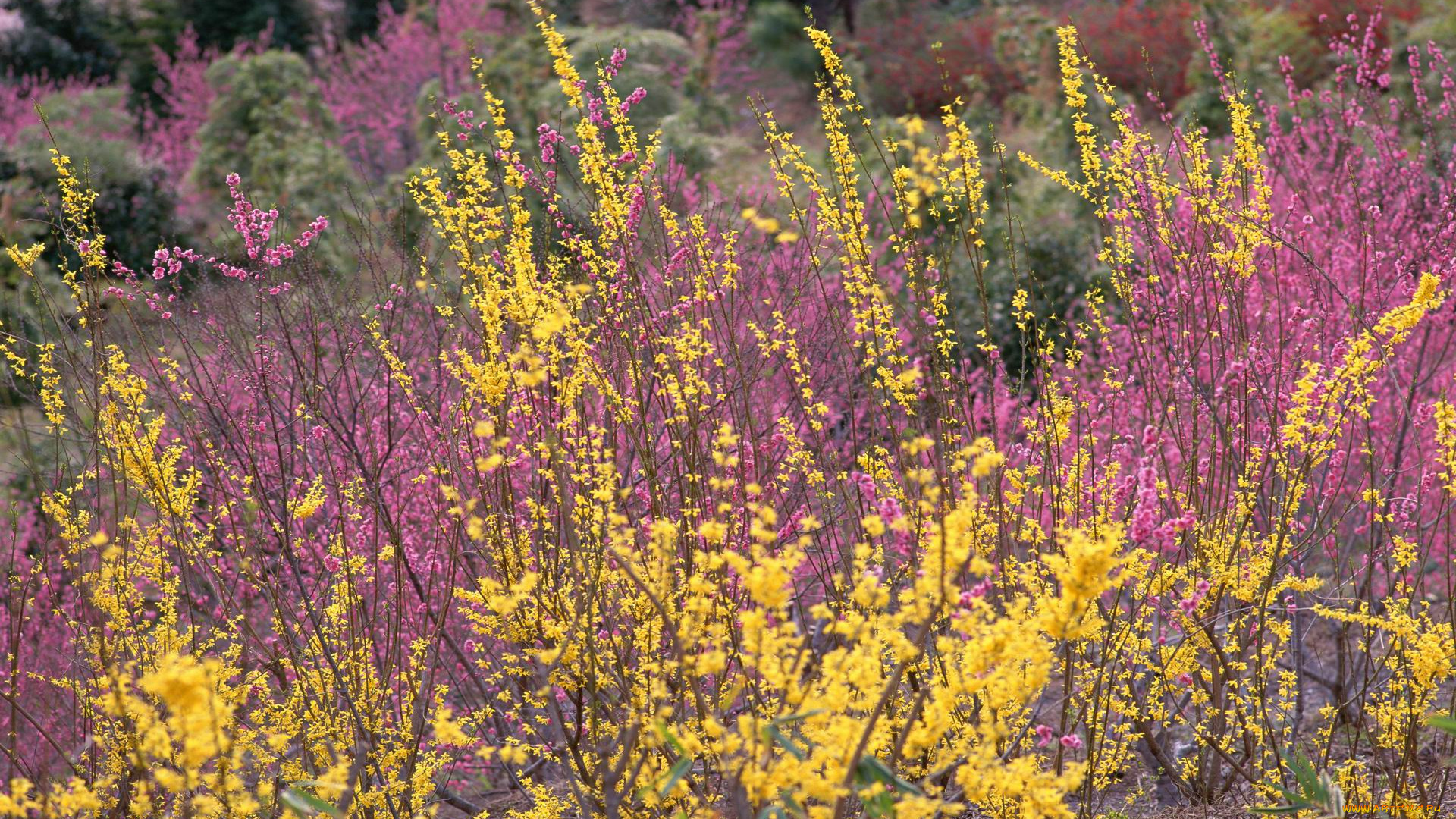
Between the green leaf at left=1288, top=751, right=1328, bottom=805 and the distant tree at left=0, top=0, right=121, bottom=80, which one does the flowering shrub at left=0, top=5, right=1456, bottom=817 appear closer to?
the green leaf at left=1288, top=751, right=1328, bottom=805

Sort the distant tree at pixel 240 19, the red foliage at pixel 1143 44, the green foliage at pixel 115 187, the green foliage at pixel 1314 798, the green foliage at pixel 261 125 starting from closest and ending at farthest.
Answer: the green foliage at pixel 1314 798 < the green foliage at pixel 115 187 < the green foliage at pixel 261 125 < the red foliage at pixel 1143 44 < the distant tree at pixel 240 19

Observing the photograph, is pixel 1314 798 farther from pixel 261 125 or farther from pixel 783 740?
pixel 261 125

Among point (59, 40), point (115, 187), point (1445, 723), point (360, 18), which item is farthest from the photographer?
point (59, 40)

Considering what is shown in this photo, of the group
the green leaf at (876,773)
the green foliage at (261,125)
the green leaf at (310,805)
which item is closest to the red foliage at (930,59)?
the green foliage at (261,125)

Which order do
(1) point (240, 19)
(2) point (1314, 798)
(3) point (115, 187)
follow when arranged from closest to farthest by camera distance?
(2) point (1314, 798) < (3) point (115, 187) < (1) point (240, 19)

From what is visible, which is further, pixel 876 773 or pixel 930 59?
pixel 930 59

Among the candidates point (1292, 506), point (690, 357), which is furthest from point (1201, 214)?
point (690, 357)

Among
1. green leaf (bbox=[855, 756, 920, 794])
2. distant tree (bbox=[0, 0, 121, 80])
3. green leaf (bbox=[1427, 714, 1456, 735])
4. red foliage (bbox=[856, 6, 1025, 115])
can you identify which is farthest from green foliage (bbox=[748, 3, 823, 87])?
green leaf (bbox=[855, 756, 920, 794])

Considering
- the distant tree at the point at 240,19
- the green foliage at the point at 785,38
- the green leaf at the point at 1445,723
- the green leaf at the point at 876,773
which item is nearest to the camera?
the green leaf at the point at 876,773

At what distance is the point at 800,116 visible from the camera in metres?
19.5

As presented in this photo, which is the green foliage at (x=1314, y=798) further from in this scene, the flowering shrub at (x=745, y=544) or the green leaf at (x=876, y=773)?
the green leaf at (x=876, y=773)

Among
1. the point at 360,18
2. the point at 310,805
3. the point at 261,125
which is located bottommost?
the point at 310,805

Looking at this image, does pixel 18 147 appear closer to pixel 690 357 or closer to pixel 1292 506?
pixel 690 357

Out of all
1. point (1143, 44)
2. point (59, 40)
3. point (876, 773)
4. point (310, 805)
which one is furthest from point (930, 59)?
point (876, 773)
